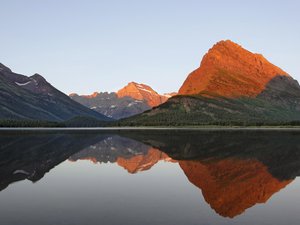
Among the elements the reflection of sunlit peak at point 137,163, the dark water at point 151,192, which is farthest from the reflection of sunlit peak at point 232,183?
the reflection of sunlit peak at point 137,163

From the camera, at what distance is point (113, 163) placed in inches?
2936

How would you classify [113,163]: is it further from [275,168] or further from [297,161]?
[297,161]

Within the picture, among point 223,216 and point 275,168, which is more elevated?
point 275,168

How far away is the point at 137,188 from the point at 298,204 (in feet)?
58.8

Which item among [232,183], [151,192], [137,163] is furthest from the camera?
[137,163]

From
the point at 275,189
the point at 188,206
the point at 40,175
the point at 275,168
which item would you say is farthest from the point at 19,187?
the point at 275,168

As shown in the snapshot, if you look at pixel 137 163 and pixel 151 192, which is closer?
pixel 151 192

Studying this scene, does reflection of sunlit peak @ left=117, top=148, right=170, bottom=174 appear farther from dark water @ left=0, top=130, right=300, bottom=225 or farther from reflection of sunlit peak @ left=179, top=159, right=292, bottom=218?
reflection of sunlit peak @ left=179, top=159, right=292, bottom=218

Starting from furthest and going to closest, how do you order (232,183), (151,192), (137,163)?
(137,163) < (232,183) < (151,192)

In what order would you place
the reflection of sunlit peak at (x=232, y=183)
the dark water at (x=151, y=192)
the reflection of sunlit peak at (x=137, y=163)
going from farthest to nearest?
1. the reflection of sunlit peak at (x=137, y=163)
2. the reflection of sunlit peak at (x=232, y=183)
3. the dark water at (x=151, y=192)

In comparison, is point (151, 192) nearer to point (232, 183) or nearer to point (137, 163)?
point (232, 183)

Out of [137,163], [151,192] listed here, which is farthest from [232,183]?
[137,163]

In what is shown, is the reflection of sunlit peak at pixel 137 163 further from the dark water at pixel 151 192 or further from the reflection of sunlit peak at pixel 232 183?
the reflection of sunlit peak at pixel 232 183

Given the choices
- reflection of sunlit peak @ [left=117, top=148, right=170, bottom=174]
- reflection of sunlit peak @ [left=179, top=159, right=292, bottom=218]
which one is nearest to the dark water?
reflection of sunlit peak @ [left=179, top=159, right=292, bottom=218]
